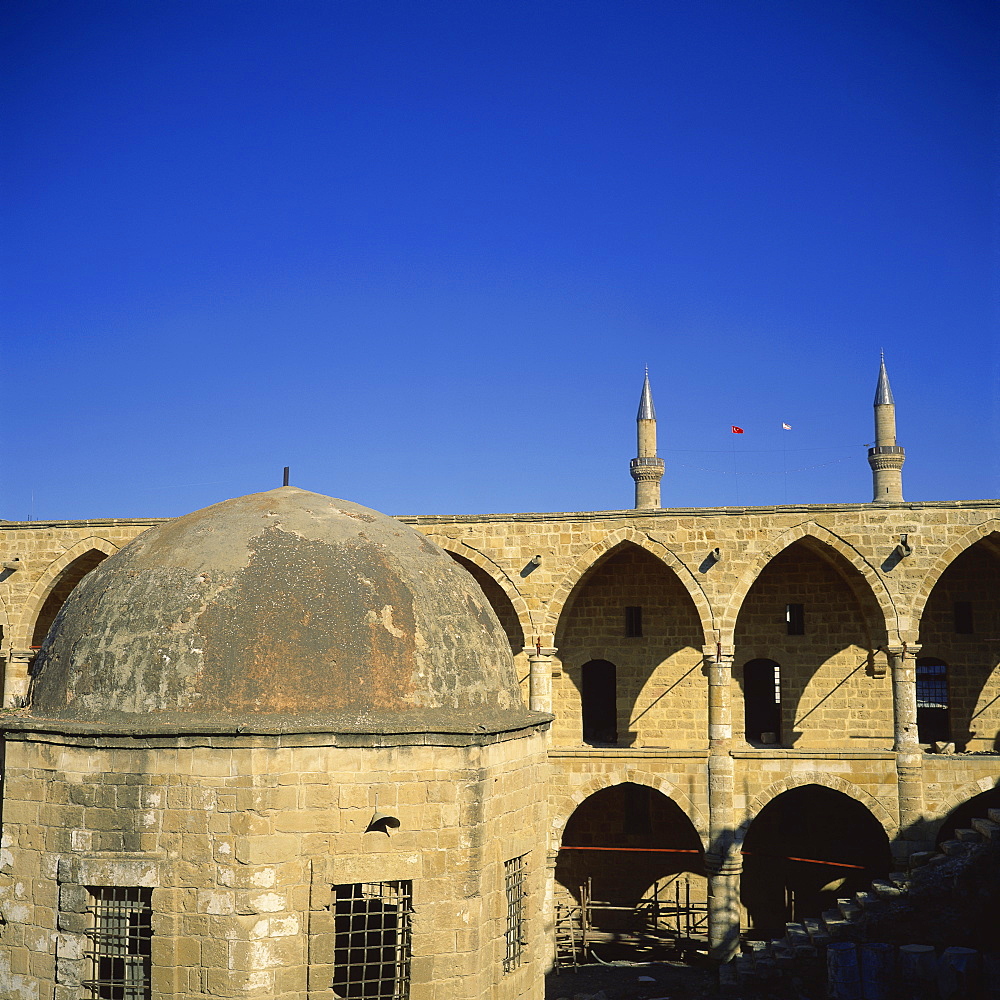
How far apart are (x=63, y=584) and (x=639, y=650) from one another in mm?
11231

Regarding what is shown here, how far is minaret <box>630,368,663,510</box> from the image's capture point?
3519cm

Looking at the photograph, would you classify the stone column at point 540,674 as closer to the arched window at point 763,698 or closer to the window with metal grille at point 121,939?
the arched window at point 763,698

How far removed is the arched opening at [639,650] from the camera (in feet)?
66.4

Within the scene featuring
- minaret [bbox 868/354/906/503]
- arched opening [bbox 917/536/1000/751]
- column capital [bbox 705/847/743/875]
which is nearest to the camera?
column capital [bbox 705/847/743/875]

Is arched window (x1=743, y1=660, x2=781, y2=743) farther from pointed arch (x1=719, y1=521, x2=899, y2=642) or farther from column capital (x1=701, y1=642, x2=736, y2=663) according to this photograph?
pointed arch (x1=719, y1=521, x2=899, y2=642)

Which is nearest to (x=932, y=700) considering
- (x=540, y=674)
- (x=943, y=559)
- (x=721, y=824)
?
(x=943, y=559)

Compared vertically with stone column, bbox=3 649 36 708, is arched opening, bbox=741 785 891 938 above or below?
below

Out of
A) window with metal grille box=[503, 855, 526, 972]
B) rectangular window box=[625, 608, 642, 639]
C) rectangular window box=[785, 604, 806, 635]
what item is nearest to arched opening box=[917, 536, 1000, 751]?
rectangular window box=[785, 604, 806, 635]

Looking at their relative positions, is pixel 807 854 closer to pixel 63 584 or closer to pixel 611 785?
pixel 611 785

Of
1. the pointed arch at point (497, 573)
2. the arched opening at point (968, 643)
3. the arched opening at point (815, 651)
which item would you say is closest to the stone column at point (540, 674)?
the pointed arch at point (497, 573)

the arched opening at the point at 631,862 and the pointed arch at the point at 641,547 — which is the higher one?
the pointed arch at the point at 641,547

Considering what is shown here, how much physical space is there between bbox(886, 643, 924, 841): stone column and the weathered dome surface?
10574mm

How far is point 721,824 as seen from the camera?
17.5 metres

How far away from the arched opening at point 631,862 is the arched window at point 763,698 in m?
2.29
